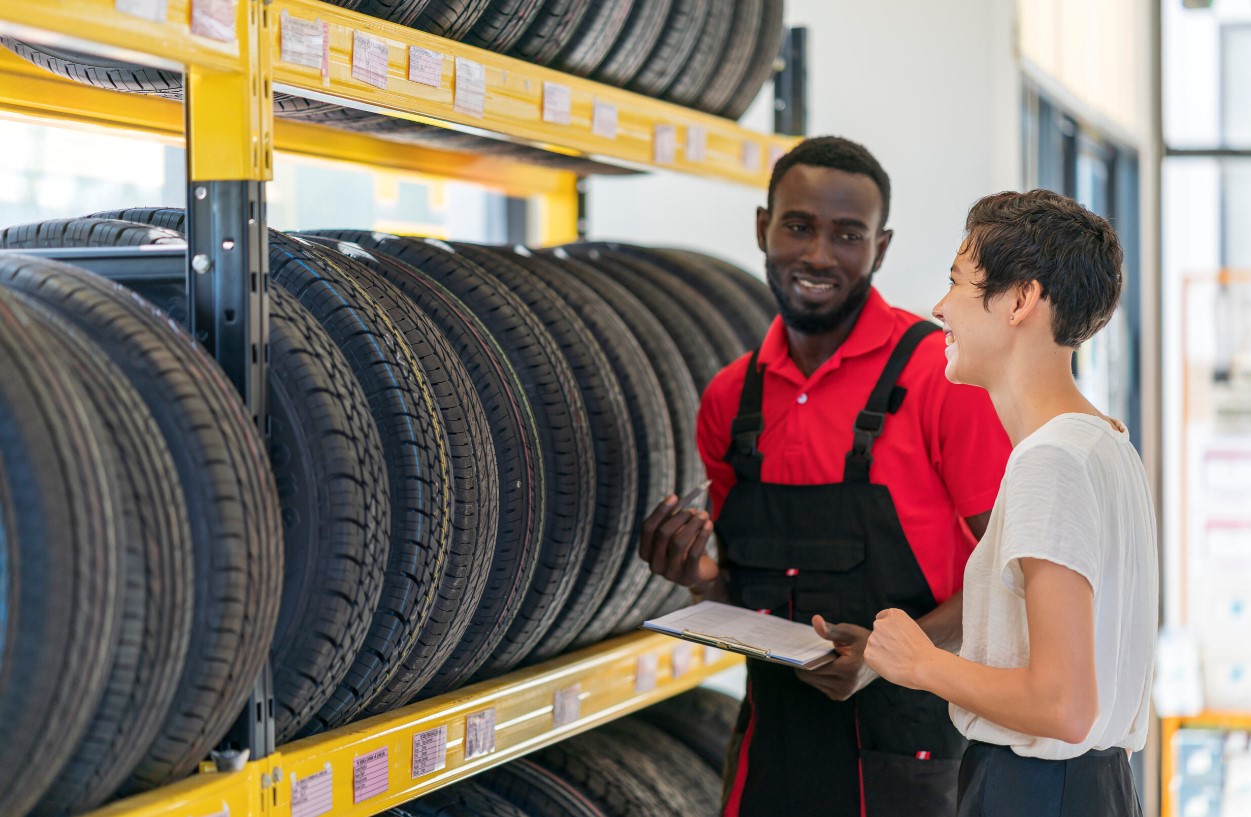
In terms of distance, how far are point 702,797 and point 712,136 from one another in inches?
59.0

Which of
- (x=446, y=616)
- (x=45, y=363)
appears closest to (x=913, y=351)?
(x=446, y=616)

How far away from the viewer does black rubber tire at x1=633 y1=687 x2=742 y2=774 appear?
3.19 metres

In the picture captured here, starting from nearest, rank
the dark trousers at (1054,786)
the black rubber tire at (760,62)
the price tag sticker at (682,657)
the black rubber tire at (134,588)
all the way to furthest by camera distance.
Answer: the black rubber tire at (134,588) < the dark trousers at (1054,786) < the price tag sticker at (682,657) < the black rubber tire at (760,62)

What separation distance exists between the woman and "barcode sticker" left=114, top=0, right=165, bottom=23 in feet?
3.75

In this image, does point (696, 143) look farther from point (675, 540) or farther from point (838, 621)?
point (838, 621)

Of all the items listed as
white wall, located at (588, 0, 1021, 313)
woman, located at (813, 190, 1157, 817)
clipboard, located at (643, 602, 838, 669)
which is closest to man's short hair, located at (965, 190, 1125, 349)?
woman, located at (813, 190, 1157, 817)

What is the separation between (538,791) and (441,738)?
0.52 metres

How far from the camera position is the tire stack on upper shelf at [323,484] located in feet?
4.79

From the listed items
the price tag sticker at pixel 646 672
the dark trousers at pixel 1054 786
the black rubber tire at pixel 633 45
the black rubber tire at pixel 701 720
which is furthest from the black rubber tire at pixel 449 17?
the black rubber tire at pixel 701 720

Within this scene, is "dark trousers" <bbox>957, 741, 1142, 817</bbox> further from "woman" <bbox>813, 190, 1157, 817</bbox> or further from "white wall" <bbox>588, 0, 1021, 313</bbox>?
"white wall" <bbox>588, 0, 1021, 313</bbox>

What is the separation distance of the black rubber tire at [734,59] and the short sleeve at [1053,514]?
5.31ft

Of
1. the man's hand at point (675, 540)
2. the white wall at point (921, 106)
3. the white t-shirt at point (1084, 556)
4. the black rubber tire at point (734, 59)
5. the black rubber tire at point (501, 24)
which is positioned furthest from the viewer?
the white wall at point (921, 106)

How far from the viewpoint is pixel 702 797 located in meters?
2.96

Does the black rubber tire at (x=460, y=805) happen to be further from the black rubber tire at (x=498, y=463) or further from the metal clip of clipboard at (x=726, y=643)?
the metal clip of clipboard at (x=726, y=643)
